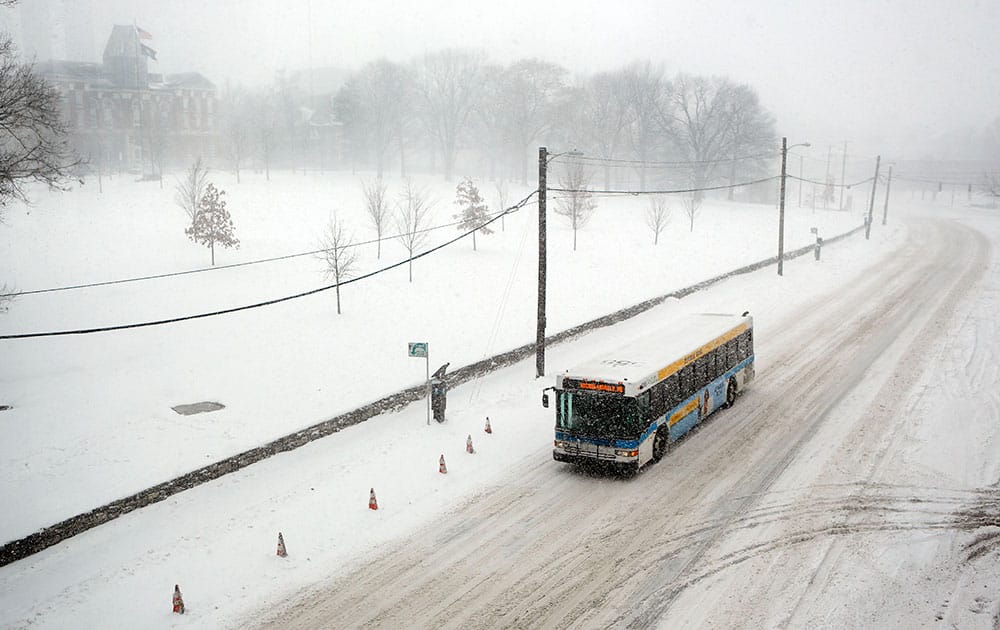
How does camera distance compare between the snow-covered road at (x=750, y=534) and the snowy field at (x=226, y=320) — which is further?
the snowy field at (x=226, y=320)

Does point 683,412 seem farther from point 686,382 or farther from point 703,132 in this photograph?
point 703,132

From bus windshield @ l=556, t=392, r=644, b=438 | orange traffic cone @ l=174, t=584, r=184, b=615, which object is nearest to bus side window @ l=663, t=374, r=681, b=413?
bus windshield @ l=556, t=392, r=644, b=438

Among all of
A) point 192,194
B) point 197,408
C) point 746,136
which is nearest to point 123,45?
point 192,194

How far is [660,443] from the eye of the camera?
54.4 feet

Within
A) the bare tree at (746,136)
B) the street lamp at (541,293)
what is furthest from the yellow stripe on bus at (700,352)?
the bare tree at (746,136)

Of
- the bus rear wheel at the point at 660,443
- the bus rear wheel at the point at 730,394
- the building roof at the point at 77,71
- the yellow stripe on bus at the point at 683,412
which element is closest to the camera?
the bus rear wheel at the point at 660,443

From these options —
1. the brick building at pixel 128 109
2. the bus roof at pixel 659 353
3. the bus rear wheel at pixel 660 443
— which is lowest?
the bus rear wheel at pixel 660 443

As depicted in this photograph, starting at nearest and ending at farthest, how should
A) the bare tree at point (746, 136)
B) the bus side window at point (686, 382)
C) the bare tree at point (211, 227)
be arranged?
the bus side window at point (686, 382), the bare tree at point (211, 227), the bare tree at point (746, 136)

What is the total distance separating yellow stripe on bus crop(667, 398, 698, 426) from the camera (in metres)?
17.1

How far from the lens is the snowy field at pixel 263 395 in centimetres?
1252

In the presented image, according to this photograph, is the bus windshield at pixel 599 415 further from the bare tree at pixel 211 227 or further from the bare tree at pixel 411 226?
the bare tree at pixel 211 227

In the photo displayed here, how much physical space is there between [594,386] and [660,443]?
8.25 feet

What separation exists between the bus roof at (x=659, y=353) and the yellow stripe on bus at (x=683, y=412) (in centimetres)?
116

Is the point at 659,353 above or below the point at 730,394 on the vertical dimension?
above
